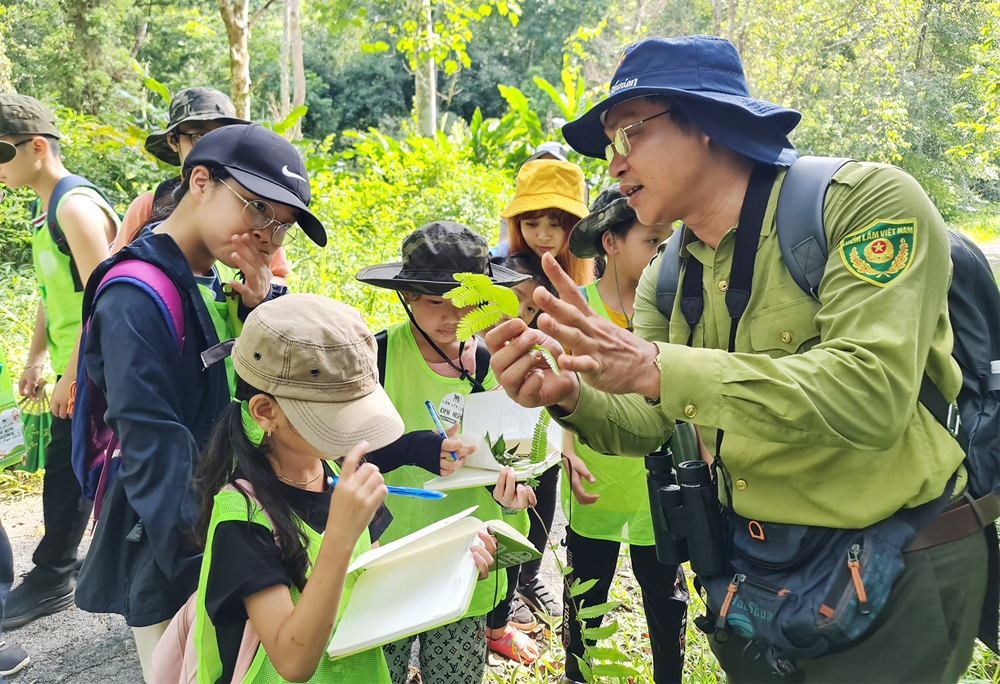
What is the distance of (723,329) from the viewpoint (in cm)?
176

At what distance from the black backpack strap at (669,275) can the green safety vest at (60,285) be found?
250 cm

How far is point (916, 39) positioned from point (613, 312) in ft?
42.6

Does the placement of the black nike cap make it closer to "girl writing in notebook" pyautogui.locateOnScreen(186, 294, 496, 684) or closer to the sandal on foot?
"girl writing in notebook" pyautogui.locateOnScreen(186, 294, 496, 684)

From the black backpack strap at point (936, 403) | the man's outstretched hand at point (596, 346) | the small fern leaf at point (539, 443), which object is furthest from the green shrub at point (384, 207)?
the black backpack strap at point (936, 403)

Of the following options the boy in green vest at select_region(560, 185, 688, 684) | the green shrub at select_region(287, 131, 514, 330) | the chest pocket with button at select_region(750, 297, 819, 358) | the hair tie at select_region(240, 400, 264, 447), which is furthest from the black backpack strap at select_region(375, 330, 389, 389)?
the green shrub at select_region(287, 131, 514, 330)

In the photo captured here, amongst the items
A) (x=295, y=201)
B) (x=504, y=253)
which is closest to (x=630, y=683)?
(x=295, y=201)

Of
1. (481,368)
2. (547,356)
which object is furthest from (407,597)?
(481,368)

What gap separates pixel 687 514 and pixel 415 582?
26.5 inches

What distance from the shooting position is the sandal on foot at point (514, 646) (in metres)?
3.07

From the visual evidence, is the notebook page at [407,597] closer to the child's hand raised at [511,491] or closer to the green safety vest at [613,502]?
the child's hand raised at [511,491]

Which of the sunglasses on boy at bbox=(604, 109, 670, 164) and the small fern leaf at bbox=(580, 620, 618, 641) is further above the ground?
the sunglasses on boy at bbox=(604, 109, 670, 164)

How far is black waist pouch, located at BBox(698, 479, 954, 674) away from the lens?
1481mm

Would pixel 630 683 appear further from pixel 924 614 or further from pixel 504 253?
pixel 504 253

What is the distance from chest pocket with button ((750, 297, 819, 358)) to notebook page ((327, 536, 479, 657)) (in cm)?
83
